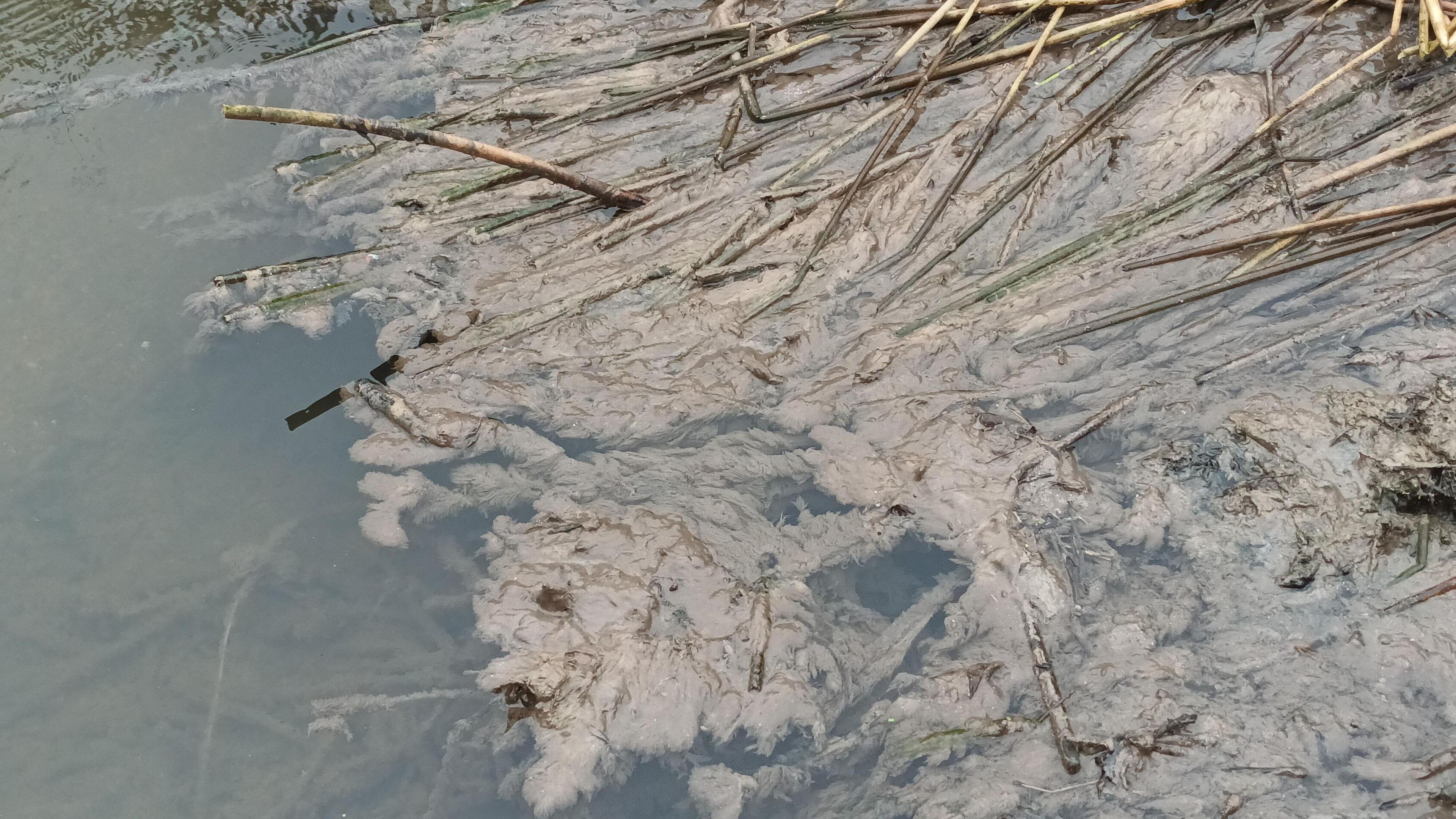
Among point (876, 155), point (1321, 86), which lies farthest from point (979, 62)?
point (1321, 86)

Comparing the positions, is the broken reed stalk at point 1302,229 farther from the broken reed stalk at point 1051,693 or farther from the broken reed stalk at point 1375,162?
the broken reed stalk at point 1051,693

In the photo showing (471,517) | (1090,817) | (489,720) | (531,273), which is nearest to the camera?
(1090,817)

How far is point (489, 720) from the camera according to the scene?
8.97 feet

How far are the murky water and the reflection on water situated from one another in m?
0.87

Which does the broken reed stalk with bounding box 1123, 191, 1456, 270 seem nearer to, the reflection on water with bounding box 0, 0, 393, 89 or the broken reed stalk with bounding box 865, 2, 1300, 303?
the broken reed stalk with bounding box 865, 2, 1300, 303

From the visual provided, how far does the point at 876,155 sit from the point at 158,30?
15.4 ft

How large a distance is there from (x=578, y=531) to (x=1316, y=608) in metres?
2.42

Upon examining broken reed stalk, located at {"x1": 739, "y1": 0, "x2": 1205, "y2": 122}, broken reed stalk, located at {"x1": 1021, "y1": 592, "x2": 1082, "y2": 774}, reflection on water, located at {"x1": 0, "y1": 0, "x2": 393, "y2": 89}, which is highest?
reflection on water, located at {"x1": 0, "y1": 0, "x2": 393, "y2": 89}

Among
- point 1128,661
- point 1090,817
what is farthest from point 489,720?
point 1128,661

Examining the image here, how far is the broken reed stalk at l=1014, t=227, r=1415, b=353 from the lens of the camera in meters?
3.12

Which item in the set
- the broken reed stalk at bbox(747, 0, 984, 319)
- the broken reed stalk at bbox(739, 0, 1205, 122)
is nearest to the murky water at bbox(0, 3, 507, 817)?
the broken reed stalk at bbox(747, 0, 984, 319)

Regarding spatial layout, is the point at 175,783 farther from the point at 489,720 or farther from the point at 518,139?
the point at 518,139

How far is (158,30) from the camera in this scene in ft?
16.8

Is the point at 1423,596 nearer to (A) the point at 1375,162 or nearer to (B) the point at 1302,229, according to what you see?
(B) the point at 1302,229
